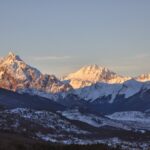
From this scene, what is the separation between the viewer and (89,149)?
91438mm

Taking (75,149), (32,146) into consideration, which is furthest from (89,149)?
(32,146)

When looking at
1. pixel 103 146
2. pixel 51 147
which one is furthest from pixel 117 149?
pixel 51 147

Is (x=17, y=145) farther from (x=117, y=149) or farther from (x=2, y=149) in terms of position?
(x=117, y=149)

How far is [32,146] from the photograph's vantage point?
92.5 m

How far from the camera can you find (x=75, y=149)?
91.3 meters

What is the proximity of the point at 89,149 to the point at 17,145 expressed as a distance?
10.3 meters

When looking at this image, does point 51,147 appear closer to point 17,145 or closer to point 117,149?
point 17,145

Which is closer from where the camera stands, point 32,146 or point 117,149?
point 32,146

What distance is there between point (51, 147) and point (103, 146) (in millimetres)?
8230

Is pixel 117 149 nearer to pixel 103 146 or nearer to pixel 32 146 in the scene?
pixel 103 146

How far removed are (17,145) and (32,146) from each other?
7.01 ft

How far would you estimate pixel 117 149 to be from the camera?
324 feet

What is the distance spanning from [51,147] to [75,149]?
3391 millimetres

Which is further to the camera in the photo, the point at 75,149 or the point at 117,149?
the point at 117,149
